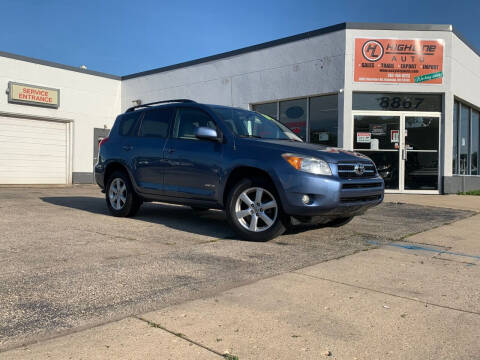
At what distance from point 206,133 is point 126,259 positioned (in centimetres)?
200

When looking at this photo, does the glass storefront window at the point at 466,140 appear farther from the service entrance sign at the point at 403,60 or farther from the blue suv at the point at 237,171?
the blue suv at the point at 237,171

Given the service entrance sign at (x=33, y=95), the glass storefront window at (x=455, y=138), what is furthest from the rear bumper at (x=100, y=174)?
the glass storefront window at (x=455, y=138)

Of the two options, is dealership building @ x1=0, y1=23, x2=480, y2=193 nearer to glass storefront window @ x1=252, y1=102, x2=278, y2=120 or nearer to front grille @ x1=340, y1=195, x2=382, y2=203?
glass storefront window @ x1=252, y1=102, x2=278, y2=120

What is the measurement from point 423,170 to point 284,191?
31.6 feet

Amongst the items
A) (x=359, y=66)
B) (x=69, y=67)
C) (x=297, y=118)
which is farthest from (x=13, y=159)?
(x=359, y=66)

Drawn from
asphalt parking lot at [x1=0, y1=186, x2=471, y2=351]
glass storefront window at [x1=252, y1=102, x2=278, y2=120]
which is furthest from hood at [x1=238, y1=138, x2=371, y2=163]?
glass storefront window at [x1=252, y1=102, x2=278, y2=120]

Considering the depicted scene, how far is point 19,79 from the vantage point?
1680cm

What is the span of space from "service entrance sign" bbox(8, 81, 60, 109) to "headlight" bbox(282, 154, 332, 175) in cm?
1467

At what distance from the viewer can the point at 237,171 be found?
5551 mm

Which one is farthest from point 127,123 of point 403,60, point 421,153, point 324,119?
point 421,153

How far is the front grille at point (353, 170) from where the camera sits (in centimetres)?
520

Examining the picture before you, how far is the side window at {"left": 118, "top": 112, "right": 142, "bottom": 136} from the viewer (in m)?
7.20

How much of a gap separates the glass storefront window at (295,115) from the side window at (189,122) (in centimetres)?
810

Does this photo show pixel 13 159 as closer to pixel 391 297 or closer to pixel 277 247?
pixel 277 247
